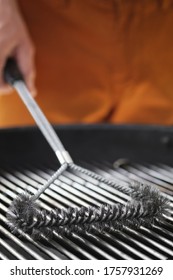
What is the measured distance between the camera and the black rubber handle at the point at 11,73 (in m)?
0.83

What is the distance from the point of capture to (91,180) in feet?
2.55

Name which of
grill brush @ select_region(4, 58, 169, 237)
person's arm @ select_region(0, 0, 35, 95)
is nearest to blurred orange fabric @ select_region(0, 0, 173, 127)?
person's arm @ select_region(0, 0, 35, 95)

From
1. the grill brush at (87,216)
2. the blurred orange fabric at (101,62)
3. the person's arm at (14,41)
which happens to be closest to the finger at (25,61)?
the person's arm at (14,41)

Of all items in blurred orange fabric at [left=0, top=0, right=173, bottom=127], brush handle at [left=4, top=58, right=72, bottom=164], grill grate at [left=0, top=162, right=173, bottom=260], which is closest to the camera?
grill grate at [left=0, top=162, right=173, bottom=260]

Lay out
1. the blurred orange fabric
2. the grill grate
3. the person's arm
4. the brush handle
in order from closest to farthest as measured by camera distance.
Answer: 1. the grill grate
2. the brush handle
3. the person's arm
4. the blurred orange fabric

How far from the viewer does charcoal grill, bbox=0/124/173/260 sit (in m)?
0.61

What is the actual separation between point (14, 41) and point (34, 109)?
0.46ft

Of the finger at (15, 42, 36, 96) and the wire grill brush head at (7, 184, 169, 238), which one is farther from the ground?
the finger at (15, 42, 36, 96)

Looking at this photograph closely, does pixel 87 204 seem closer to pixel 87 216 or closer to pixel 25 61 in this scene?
pixel 87 216

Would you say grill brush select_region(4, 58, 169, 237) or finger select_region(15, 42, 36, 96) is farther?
finger select_region(15, 42, 36, 96)

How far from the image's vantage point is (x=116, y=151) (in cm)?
88

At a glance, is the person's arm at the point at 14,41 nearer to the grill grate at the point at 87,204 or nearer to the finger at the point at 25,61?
the finger at the point at 25,61

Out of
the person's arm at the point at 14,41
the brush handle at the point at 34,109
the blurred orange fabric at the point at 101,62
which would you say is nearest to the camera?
the brush handle at the point at 34,109

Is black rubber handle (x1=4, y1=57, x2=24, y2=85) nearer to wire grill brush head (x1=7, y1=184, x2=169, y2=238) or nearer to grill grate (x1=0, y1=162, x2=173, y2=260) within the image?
grill grate (x1=0, y1=162, x2=173, y2=260)
